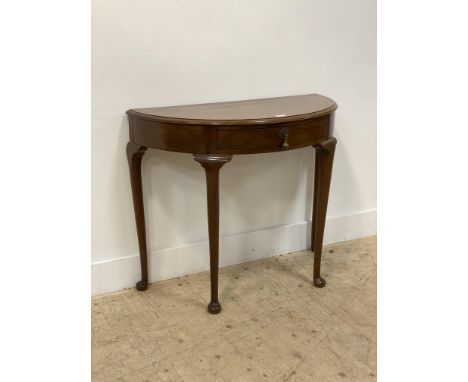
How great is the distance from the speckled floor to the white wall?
16 centimetres

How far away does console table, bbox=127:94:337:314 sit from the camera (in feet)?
6.39

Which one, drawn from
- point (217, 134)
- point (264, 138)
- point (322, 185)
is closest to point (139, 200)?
point (217, 134)

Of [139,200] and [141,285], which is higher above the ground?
[139,200]

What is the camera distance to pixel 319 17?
250 centimetres

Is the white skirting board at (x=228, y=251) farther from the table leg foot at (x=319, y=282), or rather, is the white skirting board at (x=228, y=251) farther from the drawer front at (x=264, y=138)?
the drawer front at (x=264, y=138)

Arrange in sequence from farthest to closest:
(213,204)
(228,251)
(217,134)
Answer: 1. (228,251)
2. (213,204)
3. (217,134)

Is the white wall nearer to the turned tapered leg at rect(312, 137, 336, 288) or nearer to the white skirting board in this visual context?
the white skirting board

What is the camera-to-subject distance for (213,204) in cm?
204

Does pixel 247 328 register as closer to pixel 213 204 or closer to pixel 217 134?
pixel 213 204

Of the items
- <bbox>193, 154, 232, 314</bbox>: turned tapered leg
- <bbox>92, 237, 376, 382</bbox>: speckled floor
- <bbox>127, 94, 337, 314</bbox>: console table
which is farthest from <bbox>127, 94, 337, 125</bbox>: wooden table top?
<bbox>92, 237, 376, 382</bbox>: speckled floor

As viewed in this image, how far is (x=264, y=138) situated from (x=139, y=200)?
1.95ft

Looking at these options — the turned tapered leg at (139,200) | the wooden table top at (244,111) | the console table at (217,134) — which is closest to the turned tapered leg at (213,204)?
the console table at (217,134)

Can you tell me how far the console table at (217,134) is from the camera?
1947 millimetres
